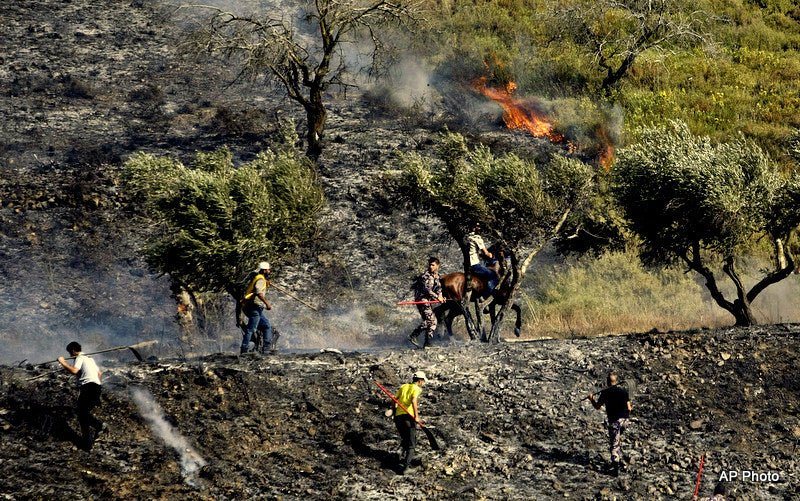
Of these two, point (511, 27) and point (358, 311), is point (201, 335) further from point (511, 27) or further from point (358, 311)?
point (511, 27)

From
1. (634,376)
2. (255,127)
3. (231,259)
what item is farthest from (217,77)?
(634,376)

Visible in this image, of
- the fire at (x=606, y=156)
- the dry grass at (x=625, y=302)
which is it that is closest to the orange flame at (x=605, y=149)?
the fire at (x=606, y=156)

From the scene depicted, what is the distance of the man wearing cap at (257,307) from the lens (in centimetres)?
2248

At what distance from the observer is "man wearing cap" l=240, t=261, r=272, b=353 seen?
22.5 m

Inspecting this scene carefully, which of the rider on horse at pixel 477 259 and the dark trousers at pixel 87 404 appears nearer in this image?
the dark trousers at pixel 87 404

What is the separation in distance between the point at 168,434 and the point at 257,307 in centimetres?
424

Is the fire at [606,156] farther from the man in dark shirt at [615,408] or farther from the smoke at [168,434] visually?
the smoke at [168,434]

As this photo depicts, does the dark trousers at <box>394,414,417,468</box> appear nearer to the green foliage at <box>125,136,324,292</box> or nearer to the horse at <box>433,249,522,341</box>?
the horse at <box>433,249,522,341</box>

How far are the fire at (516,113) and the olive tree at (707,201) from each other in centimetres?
1536

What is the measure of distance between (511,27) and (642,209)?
24.6 metres

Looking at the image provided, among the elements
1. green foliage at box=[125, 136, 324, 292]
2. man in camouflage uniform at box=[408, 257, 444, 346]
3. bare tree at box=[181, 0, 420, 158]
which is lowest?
man in camouflage uniform at box=[408, 257, 444, 346]

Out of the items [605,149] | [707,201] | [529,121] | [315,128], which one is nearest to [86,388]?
[707,201]

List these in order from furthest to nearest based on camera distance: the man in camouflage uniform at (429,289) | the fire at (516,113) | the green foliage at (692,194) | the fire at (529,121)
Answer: the fire at (516,113) → the fire at (529,121) → the green foliage at (692,194) → the man in camouflage uniform at (429,289)

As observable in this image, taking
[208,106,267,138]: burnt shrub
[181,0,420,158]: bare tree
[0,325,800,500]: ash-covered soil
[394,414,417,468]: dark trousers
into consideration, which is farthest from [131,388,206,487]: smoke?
[208,106,267,138]: burnt shrub
